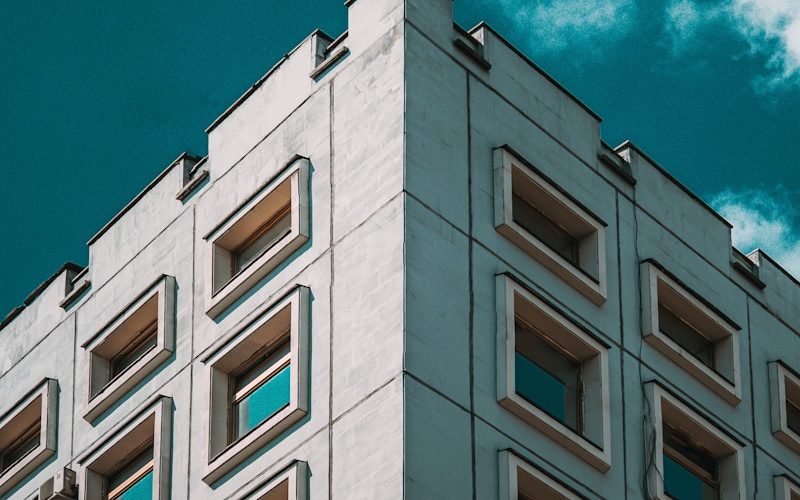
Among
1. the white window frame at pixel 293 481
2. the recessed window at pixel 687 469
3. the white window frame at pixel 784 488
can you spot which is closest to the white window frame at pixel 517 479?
the white window frame at pixel 293 481

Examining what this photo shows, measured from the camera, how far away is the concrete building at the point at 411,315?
41.3 meters

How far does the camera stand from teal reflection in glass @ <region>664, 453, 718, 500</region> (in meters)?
46.3

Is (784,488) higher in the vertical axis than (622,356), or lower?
lower

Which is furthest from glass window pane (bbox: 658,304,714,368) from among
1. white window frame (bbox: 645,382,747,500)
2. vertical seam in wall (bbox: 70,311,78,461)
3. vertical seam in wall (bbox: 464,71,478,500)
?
vertical seam in wall (bbox: 70,311,78,461)

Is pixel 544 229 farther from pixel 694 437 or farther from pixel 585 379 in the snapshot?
pixel 694 437

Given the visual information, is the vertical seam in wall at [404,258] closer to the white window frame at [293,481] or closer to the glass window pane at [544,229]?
the white window frame at [293,481]

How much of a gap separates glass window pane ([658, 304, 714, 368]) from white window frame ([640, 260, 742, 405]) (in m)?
0.21

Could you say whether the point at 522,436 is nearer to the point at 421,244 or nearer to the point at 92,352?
the point at 421,244

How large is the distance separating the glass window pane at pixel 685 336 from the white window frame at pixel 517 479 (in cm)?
724

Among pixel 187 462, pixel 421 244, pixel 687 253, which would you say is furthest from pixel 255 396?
pixel 687 253

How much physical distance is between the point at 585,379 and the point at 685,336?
4861 millimetres

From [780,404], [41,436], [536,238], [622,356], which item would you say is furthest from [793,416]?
[41,436]

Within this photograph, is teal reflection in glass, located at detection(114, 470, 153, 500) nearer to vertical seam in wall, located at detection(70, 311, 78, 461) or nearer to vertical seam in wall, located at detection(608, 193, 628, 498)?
vertical seam in wall, located at detection(70, 311, 78, 461)

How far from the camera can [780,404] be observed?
49656 mm
